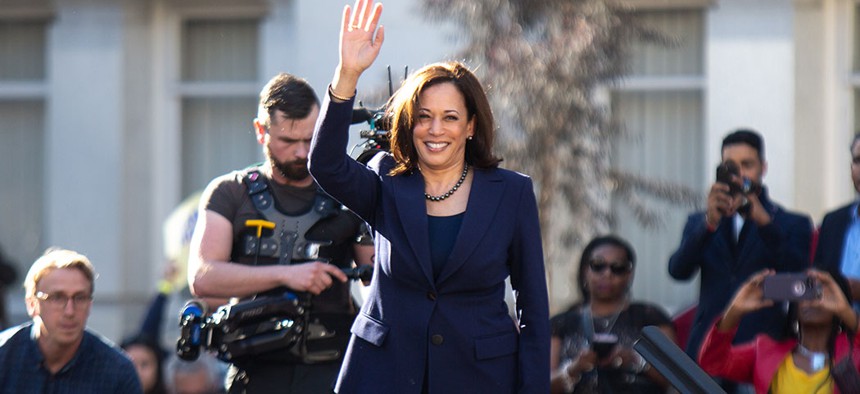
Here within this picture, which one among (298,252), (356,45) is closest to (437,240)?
(356,45)

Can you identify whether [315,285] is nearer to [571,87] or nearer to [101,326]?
[571,87]

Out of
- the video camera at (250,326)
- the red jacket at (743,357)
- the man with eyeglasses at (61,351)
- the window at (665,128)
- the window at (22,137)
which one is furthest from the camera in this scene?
the window at (22,137)

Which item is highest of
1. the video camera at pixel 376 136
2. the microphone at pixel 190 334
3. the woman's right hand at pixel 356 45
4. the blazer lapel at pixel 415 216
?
the woman's right hand at pixel 356 45

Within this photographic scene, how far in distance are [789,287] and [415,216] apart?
6.28 feet

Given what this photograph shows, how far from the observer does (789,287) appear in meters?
6.34

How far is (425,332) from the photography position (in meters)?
5.04

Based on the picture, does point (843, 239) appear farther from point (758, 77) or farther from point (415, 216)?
point (758, 77)

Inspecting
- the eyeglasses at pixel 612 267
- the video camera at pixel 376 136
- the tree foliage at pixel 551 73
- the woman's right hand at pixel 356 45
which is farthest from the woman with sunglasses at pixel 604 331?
the woman's right hand at pixel 356 45

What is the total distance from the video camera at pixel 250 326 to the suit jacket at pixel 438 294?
85 centimetres

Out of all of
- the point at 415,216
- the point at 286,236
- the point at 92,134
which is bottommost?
the point at 286,236

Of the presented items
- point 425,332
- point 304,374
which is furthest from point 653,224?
point 425,332

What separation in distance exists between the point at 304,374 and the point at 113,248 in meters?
7.35

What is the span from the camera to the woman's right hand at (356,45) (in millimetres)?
4969

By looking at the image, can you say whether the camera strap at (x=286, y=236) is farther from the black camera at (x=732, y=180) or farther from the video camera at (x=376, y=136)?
the black camera at (x=732, y=180)
